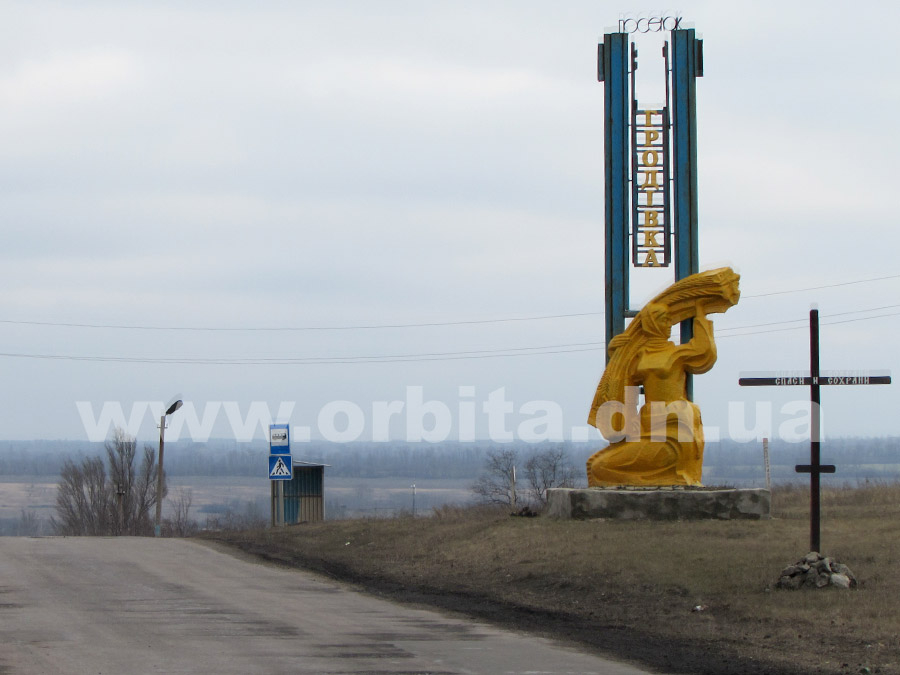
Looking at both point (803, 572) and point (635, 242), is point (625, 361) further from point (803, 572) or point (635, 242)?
point (803, 572)

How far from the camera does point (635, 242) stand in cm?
2641

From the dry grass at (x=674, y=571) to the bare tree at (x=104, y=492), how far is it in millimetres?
39942

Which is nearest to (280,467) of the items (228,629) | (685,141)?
(685,141)

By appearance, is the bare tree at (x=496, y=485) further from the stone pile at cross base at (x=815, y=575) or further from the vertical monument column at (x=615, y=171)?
the stone pile at cross base at (x=815, y=575)

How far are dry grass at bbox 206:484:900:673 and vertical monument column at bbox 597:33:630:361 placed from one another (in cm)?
537

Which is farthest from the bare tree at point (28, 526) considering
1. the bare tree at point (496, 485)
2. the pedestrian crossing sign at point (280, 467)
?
the pedestrian crossing sign at point (280, 467)

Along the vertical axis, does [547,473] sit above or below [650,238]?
below

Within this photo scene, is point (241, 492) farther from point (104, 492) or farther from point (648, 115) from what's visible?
point (648, 115)

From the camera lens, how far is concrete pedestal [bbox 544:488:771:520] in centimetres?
2234

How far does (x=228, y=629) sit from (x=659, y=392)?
12.1 m

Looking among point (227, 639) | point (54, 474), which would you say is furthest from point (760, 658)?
point (54, 474)

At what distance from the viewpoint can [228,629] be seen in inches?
542

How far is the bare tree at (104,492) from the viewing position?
64.4m

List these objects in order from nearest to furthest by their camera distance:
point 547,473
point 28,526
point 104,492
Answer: point 547,473 < point 104,492 < point 28,526
